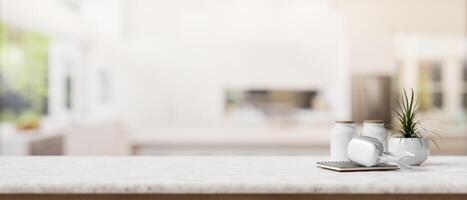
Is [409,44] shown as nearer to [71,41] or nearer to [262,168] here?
[71,41]

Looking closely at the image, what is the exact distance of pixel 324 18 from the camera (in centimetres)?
594

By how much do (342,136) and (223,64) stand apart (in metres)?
4.17

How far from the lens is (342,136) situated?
219 cm

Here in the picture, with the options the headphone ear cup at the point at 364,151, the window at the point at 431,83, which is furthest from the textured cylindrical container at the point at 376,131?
the window at the point at 431,83

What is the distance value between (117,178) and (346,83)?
15.0ft

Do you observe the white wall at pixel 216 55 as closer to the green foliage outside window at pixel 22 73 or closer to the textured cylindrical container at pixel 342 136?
the green foliage outside window at pixel 22 73

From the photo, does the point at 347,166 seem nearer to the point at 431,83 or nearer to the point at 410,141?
the point at 410,141

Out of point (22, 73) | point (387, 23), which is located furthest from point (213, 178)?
point (387, 23)

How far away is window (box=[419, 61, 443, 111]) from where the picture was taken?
6816 millimetres

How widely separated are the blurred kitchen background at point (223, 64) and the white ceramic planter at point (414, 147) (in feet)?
11.0

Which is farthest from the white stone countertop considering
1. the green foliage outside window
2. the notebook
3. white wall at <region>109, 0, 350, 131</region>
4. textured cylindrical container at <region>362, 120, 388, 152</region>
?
white wall at <region>109, 0, 350, 131</region>

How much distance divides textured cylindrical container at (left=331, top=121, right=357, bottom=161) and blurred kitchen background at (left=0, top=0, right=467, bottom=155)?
3.33 meters

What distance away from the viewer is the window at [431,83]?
682cm

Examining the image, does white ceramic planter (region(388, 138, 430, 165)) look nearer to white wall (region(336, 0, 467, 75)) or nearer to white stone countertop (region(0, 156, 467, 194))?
white stone countertop (region(0, 156, 467, 194))
